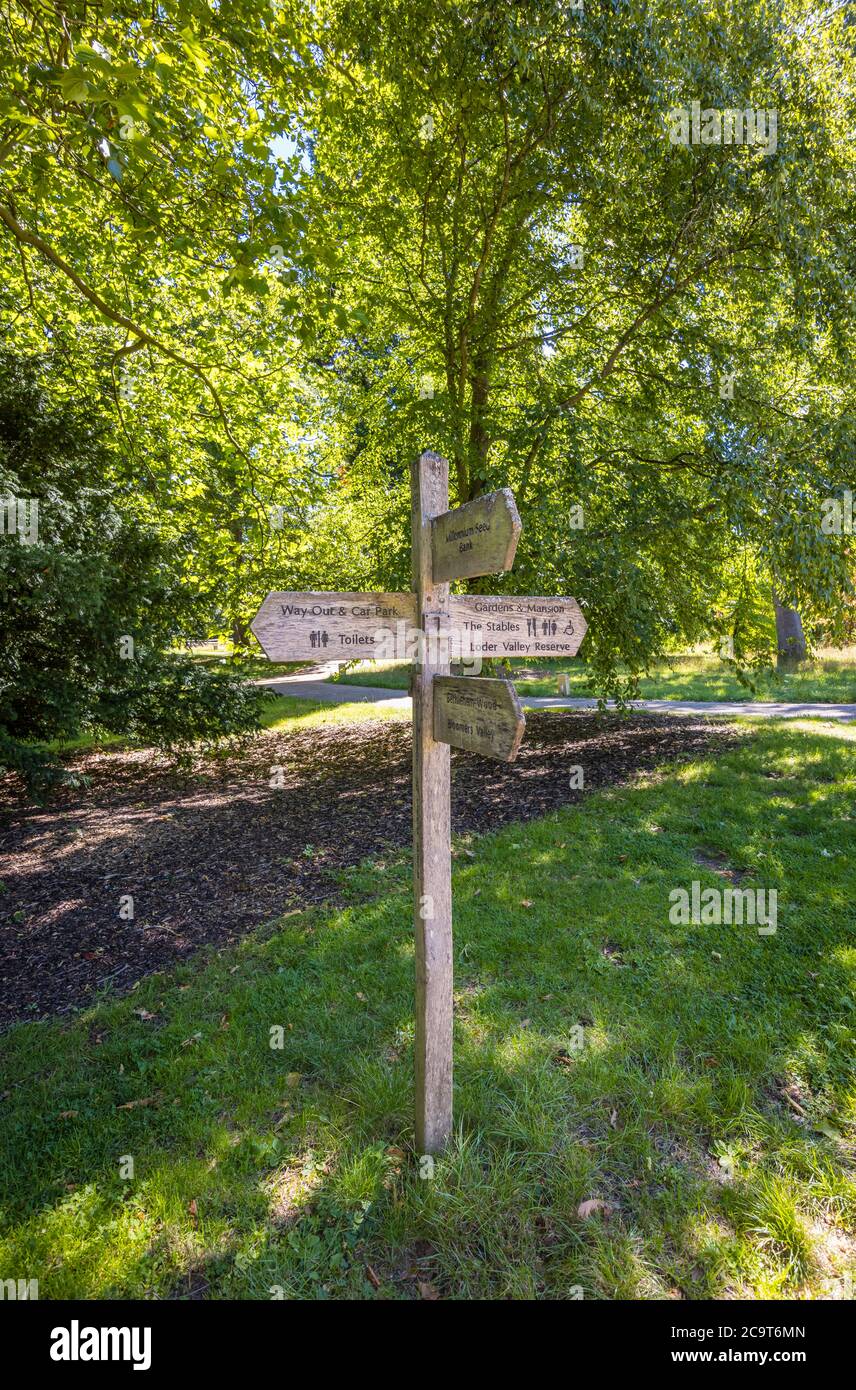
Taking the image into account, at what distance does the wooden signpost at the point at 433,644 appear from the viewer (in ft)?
7.53

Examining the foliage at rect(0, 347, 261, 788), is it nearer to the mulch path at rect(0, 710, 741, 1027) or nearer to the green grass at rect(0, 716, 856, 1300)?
the mulch path at rect(0, 710, 741, 1027)

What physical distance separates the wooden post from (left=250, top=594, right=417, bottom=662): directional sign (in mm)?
125

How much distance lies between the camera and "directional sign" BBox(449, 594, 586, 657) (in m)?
2.42

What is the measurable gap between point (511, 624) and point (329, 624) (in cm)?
70

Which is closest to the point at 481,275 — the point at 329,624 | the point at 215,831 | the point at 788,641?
the point at 329,624

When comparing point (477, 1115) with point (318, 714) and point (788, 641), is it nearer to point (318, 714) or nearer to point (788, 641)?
point (318, 714)

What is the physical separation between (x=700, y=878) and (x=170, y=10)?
A: 7.43m

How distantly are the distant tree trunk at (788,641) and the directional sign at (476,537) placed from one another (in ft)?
51.2

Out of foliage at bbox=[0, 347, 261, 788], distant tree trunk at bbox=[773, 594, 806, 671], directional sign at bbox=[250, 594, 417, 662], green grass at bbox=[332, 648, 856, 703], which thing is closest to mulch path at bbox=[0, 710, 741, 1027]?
foliage at bbox=[0, 347, 261, 788]

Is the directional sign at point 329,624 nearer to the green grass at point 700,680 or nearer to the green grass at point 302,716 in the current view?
the green grass at point 700,680

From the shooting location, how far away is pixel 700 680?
52.9ft

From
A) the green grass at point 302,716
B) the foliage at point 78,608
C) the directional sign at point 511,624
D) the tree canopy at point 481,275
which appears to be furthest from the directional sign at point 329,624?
the green grass at point 302,716
